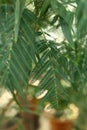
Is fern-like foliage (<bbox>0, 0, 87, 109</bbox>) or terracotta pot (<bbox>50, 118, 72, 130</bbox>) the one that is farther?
terracotta pot (<bbox>50, 118, 72, 130</bbox>)

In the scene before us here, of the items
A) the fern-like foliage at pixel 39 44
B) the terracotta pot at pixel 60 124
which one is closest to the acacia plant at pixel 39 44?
the fern-like foliage at pixel 39 44

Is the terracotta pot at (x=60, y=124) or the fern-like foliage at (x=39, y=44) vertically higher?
the terracotta pot at (x=60, y=124)

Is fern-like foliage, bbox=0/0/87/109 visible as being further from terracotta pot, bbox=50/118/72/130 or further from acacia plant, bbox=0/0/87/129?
terracotta pot, bbox=50/118/72/130

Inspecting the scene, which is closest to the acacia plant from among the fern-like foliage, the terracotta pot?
the fern-like foliage

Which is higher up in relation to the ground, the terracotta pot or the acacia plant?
the terracotta pot

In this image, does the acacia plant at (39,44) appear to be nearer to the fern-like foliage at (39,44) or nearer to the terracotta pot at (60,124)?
the fern-like foliage at (39,44)

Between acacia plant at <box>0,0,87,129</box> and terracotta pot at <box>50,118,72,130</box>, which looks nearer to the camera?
acacia plant at <box>0,0,87,129</box>

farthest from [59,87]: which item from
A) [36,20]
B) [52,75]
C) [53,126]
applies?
[53,126]

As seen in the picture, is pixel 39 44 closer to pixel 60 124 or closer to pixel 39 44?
pixel 39 44

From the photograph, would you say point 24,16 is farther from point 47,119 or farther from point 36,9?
point 47,119
